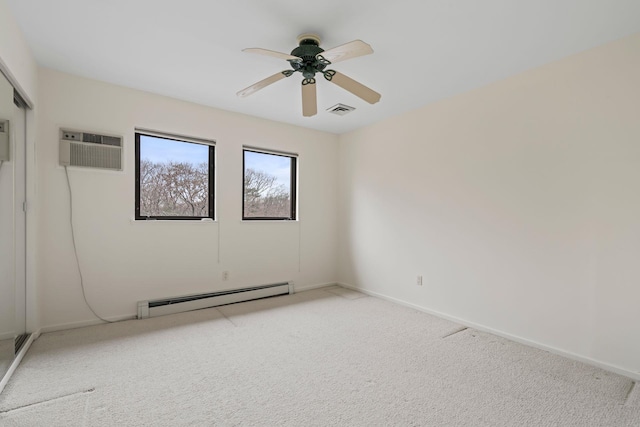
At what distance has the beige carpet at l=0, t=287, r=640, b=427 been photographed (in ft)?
5.51

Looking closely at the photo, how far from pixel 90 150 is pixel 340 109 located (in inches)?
102

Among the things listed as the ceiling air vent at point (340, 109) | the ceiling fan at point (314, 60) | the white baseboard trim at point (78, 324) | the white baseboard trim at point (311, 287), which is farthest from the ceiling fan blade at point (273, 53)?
the white baseboard trim at point (311, 287)

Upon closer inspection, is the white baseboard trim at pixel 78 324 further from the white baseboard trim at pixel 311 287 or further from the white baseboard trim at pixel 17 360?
the white baseboard trim at pixel 311 287

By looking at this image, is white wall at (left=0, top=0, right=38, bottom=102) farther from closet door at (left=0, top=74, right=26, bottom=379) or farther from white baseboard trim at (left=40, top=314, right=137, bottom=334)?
white baseboard trim at (left=40, top=314, right=137, bottom=334)

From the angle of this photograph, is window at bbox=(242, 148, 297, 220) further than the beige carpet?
Yes

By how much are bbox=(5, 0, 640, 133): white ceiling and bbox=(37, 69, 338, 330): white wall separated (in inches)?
12.6

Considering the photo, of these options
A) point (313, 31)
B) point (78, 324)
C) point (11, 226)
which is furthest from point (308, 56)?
point (78, 324)

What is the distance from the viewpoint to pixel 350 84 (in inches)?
93.6

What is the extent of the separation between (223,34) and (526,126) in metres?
2.56

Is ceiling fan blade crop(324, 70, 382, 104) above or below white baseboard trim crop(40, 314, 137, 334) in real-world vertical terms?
above

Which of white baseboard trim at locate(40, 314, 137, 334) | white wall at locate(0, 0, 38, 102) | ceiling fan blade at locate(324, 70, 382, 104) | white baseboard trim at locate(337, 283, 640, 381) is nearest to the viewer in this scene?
white wall at locate(0, 0, 38, 102)

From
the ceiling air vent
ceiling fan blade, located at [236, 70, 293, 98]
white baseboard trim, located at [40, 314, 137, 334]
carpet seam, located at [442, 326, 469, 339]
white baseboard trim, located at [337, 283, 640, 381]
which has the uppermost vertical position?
the ceiling air vent

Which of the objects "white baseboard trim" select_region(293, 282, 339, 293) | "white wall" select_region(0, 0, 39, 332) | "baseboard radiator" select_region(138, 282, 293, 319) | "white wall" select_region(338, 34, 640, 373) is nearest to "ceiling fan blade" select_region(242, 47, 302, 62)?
"white wall" select_region(0, 0, 39, 332)

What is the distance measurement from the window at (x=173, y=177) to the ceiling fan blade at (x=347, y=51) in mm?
2112
